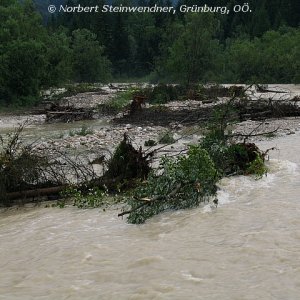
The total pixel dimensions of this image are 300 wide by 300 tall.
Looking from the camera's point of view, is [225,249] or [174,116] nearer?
[225,249]

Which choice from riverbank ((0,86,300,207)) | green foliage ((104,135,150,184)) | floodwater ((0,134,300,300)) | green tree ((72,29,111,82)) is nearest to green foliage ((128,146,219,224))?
floodwater ((0,134,300,300))

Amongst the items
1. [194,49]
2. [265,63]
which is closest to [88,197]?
[194,49]

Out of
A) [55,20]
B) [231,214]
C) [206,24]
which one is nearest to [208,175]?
[231,214]

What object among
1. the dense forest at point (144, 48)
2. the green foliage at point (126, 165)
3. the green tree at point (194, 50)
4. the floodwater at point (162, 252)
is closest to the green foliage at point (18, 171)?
the floodwater at point (162, 252)

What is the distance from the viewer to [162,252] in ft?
23.4

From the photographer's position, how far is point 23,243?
316 inches

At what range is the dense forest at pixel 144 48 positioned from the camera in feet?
116

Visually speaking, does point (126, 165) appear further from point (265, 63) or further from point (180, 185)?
point (265, 63)

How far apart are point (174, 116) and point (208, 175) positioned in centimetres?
1421

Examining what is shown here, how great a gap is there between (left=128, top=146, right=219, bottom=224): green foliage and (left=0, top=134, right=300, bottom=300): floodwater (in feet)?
1.05

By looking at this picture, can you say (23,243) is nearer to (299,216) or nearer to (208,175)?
(208,175)

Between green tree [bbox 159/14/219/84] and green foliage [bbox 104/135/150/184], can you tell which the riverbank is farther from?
green tree [bbox 159/14/219/84]

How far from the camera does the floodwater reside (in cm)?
591

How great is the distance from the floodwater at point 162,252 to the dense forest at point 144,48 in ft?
88.5
